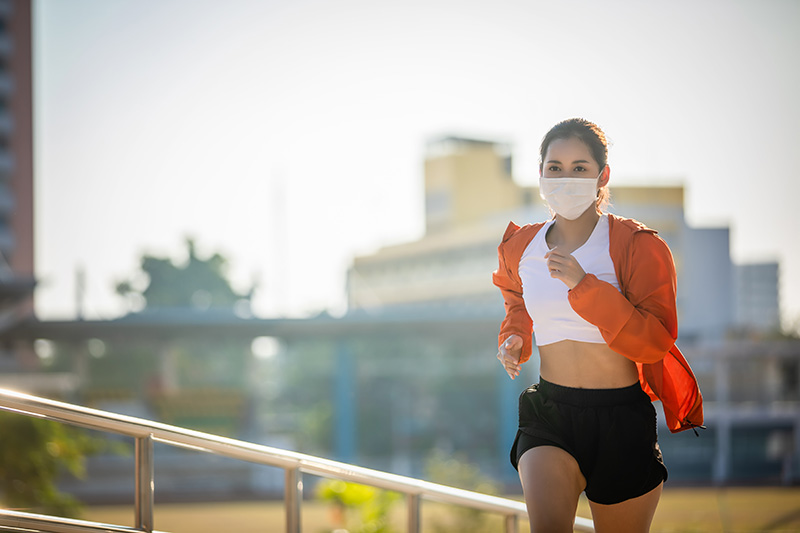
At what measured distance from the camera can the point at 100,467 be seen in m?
27.6

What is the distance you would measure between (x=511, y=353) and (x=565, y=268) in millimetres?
442

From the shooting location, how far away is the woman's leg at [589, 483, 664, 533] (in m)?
2.87

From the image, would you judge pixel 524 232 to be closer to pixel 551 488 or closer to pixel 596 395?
pixel 596 395

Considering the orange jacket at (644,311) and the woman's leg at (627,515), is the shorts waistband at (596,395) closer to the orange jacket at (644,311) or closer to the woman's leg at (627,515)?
the orange jacket at (644,311)

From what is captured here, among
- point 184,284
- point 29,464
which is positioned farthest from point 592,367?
point 184,284

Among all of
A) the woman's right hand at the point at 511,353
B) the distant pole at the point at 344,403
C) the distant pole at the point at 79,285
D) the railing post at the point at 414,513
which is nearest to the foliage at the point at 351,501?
the railing post at the point at 414,513

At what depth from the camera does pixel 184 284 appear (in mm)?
67875

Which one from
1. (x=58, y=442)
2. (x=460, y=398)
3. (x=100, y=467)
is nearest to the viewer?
(x=58, y=442)

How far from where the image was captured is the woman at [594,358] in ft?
9.06

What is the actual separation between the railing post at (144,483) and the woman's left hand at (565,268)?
135 centimetres

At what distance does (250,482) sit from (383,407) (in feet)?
32.1

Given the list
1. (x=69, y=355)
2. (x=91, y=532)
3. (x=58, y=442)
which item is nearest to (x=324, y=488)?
(x=58, y=442)

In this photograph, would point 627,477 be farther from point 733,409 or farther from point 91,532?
point 733,409

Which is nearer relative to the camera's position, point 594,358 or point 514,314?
point 594,358
